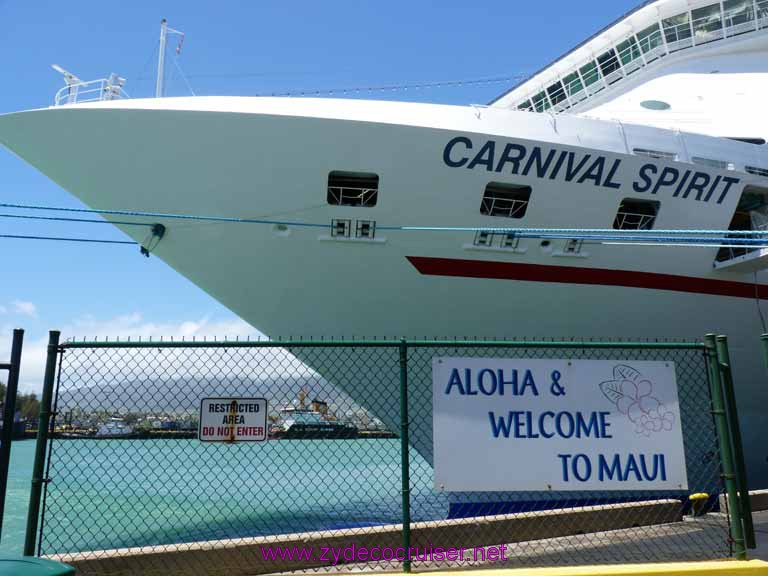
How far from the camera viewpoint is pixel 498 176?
29.8ft

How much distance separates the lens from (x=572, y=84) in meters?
16.9

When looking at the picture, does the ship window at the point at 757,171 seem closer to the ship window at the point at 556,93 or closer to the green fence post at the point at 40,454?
the ship window at the point at 556,93

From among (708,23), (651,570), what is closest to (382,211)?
(651,570)

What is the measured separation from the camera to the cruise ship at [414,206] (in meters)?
8.60

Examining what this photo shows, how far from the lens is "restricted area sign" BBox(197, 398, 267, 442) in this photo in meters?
4.02

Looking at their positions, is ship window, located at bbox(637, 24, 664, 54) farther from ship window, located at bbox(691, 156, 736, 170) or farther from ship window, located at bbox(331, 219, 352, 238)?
ship window, located at bbox(331, 219, 352, 238)

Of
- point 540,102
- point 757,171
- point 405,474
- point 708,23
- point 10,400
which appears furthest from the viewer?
point 540,102

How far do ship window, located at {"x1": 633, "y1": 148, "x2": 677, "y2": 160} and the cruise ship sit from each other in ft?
0.18

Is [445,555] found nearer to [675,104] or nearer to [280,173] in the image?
[280,173]

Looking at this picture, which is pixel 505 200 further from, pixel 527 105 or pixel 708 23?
pixel 708 23

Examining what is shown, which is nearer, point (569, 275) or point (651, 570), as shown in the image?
point (651, 570)

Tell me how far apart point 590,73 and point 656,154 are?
25.3 feet

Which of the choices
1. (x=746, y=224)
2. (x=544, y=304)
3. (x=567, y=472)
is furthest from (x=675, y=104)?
(x=567, y=472)

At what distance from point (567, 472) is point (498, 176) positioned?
5.64 meters
